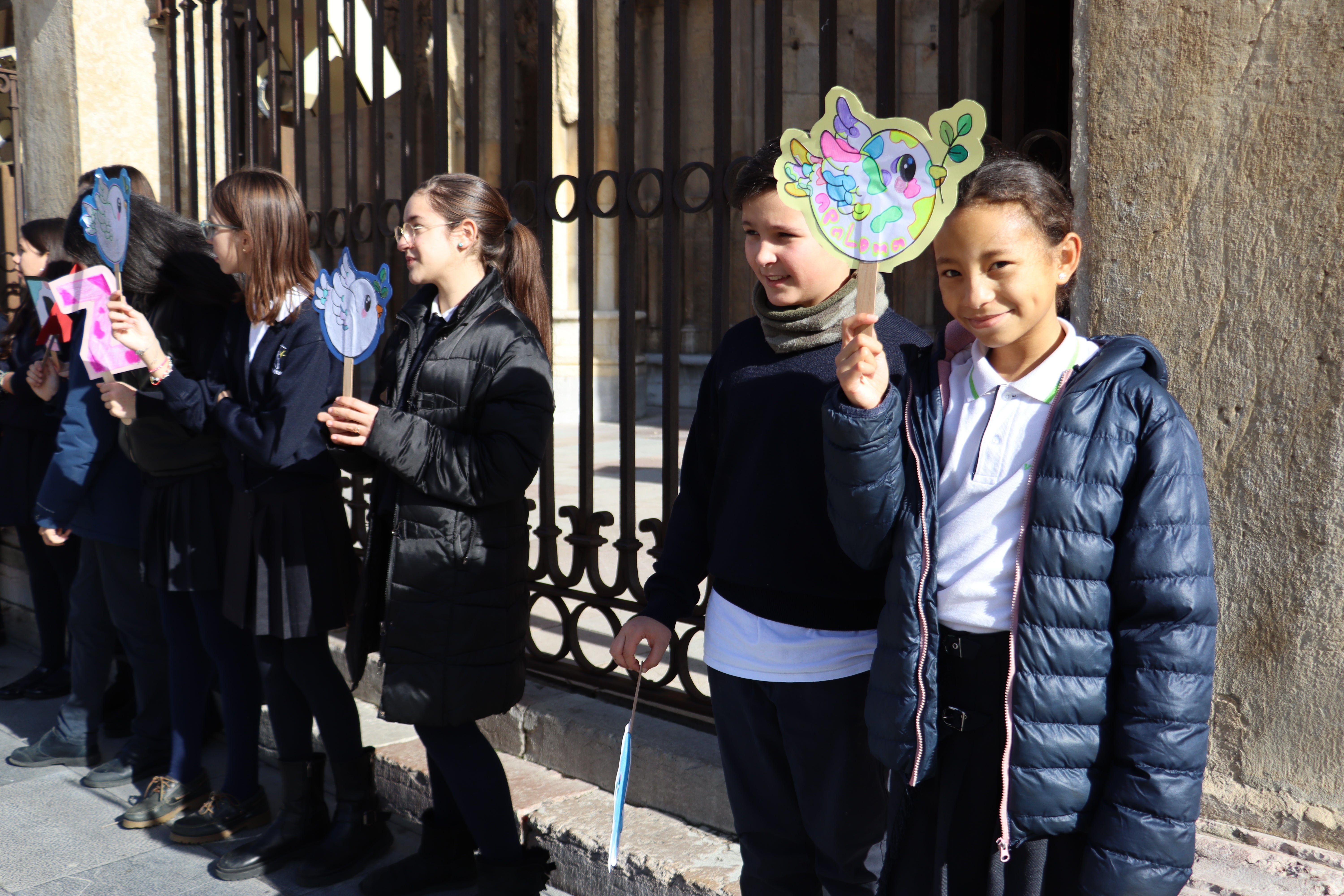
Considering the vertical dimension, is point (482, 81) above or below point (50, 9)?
above

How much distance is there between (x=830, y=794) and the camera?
188 cm

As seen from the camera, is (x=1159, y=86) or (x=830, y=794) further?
(x=1159, y=86)

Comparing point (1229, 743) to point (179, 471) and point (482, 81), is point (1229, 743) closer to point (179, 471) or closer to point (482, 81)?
point (179, 471)

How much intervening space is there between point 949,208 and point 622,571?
1.91m

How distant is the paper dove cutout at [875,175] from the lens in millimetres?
1544

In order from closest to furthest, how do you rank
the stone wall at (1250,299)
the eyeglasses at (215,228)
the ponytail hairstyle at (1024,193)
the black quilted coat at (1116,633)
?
the black quilted coat at (1116,633)
the ponytail hairstyle at (1024,193)
the stone wall at (1250,299)
the eyeglasses at (215,228)

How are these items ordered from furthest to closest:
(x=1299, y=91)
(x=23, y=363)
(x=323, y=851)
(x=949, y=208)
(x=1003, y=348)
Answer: (x=23, y=363)
(x=323, y=851)
(x=1299, y=91)
(x=1003, y=348)
(x=949, y=208)

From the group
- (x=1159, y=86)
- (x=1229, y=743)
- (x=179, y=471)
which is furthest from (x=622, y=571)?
(x=1159, y=86)

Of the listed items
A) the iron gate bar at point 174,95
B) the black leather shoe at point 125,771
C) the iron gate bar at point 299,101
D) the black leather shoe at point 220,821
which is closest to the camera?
the black leather shoe at point 220,821

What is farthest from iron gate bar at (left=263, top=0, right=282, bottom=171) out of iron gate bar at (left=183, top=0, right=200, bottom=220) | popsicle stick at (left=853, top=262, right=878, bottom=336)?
popsicle stick at (left=853, top=262, right=878, bottom=336)

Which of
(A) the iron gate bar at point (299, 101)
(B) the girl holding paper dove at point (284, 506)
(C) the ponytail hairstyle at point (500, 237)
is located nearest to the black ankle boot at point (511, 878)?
(B) the girl holding paper dove at point (284, 506)

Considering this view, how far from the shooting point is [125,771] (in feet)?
12.0

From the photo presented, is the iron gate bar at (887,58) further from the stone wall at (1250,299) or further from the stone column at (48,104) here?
the stone column at (48,104)

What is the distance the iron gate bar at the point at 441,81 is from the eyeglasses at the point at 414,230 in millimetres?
1062
